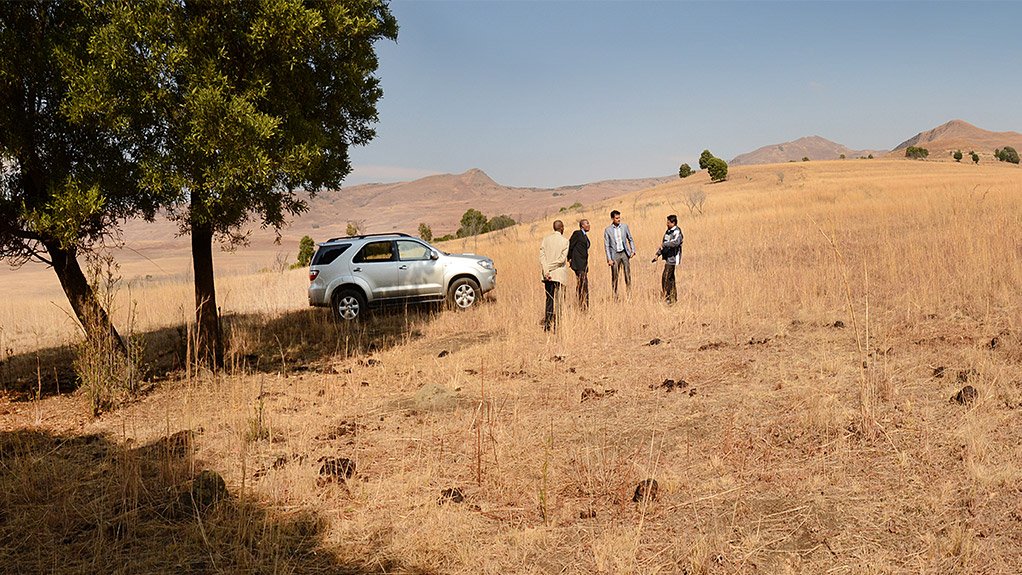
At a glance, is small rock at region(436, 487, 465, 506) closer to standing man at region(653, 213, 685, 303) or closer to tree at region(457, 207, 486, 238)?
standing man at region(653, 213, 685, 303)

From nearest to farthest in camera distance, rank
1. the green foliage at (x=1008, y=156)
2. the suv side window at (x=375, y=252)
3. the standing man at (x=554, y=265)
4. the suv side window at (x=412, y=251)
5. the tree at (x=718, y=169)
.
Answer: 1. the standing man at (x=554, y=265)
2. the suv side window at (x=375, y=252)
3. the suv side window at (x=412, y=251)
4. the tree at (x=718, y=169)
5. the green foliage at (x=1008, y=156)

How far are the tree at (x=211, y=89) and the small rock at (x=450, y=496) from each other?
4818 mm

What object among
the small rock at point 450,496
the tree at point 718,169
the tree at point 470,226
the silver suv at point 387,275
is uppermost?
the tree at point 718,169

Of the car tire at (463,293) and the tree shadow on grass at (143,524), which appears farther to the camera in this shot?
the car tire at (463,293)

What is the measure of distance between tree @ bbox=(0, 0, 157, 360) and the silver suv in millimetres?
5518

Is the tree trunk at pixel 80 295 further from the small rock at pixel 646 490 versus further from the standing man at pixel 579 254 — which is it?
the standing man at pixel 579 254

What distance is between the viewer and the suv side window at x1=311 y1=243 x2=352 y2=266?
13.9 m

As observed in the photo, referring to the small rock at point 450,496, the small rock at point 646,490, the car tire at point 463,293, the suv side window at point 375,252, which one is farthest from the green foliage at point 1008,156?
the small rock at point 450,496

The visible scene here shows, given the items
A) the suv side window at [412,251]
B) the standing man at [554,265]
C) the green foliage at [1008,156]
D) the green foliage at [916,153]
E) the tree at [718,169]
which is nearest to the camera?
the standing man at [554,265]

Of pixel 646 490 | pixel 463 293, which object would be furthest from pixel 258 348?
pixel 646 490

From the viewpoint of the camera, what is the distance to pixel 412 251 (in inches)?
567

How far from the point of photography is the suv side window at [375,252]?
1398 centimetres

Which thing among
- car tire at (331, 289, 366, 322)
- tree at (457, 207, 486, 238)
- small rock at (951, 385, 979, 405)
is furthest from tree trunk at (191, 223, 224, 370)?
tree at (457, 207, 486, 238)

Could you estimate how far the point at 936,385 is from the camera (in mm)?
5863
